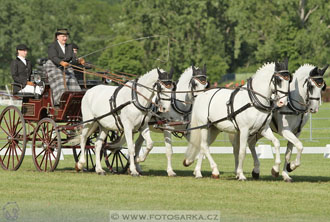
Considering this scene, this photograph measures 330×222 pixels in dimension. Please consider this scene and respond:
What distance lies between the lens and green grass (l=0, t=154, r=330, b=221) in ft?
33.4

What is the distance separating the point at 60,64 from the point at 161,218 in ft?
21.8

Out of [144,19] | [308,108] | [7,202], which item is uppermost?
[144,19]

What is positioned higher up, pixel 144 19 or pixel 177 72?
pixel 144 19

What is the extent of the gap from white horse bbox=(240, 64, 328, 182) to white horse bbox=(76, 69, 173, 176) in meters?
1.99

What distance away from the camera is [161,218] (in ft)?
31.9

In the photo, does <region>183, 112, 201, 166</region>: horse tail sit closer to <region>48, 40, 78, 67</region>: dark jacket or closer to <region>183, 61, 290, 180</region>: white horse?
<region>183, 61, 290, 180</region>: white horse

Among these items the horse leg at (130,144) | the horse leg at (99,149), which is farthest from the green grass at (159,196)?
the horse leg at (99,149)

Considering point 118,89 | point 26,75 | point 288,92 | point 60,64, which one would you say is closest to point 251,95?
point 288,92

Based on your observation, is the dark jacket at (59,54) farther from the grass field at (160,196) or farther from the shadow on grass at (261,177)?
the shadow on grass at (261,177)

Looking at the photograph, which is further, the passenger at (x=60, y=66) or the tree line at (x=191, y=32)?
the tree line at (x=191, y=32)

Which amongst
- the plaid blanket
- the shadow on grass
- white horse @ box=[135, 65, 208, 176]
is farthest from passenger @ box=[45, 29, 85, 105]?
the shadow on grass

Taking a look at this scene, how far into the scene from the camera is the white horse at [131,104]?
14352 mm

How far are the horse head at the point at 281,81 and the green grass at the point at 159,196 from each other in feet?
4.61

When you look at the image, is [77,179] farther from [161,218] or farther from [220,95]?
[161,218]
